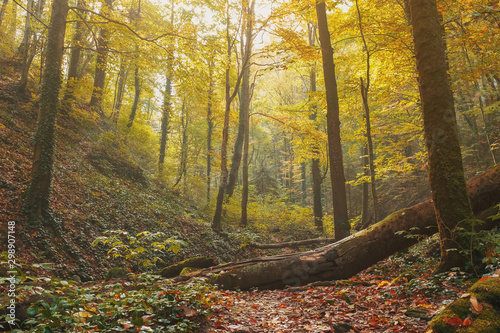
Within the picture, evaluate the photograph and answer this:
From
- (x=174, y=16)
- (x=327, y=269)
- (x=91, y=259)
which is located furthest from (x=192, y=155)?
(x=327, y=269)

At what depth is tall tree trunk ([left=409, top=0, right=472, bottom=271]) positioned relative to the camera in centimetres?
381

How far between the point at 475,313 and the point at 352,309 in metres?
2.05

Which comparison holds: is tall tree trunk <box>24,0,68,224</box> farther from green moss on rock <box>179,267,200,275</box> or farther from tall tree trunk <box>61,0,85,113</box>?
green moss on rock <box>179,267,200,275</box>

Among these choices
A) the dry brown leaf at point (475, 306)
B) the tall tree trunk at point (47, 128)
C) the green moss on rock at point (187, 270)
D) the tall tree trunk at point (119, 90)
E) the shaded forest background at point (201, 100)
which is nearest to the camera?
the dry brown leaf at point (475, 306)

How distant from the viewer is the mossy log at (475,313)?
2.06 metres

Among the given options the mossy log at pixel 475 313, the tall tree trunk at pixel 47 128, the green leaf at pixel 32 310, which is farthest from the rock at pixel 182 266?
the mossy log at pixel 475 313

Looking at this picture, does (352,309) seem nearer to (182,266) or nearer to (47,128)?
(182,266)

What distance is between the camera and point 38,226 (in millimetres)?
7062

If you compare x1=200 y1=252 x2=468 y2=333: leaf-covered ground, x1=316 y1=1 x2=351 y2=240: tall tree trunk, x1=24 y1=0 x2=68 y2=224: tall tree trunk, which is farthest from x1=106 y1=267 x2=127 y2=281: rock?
x1=316 y1=1 x2=351 y2=240: tall tree trunk

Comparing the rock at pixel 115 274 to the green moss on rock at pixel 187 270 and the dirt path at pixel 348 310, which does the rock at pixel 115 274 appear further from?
the dirt path at pixel 348 310

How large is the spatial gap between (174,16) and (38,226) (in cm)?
2084

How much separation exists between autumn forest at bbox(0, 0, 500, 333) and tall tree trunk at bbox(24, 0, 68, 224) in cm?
4

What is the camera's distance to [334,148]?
8.59m

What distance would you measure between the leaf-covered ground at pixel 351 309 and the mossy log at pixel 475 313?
0.62 metres
